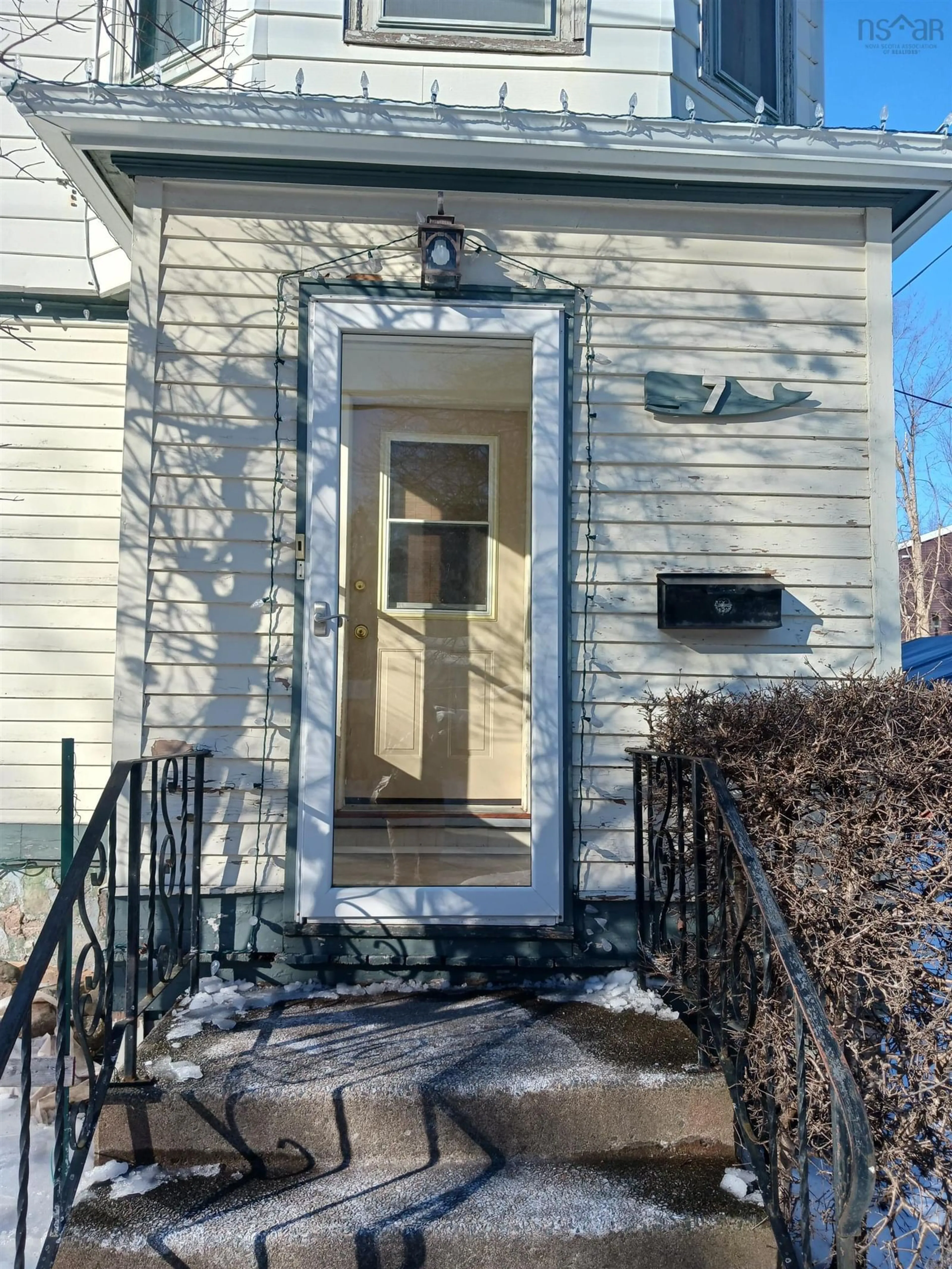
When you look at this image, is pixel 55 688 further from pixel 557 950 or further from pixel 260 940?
pixel 557 950

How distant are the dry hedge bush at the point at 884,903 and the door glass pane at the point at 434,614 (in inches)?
46.9

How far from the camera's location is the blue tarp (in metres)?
7.34

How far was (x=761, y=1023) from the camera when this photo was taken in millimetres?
2387

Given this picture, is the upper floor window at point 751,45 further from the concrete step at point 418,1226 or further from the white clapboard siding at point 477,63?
the concrete step at point 418,1226

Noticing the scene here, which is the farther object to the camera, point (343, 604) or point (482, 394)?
point (482, 394)

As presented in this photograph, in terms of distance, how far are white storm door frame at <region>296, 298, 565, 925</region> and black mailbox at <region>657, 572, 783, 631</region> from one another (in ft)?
1.37

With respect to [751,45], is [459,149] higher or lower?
lower

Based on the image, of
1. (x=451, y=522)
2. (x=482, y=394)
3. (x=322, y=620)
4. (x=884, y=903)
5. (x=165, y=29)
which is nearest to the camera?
(x=884, y=903)

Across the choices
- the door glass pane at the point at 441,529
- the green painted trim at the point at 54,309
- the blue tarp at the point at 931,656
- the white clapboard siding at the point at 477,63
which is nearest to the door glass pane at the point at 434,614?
the door glass pane at the point at 441,529

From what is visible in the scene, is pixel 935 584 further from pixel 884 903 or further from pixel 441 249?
pixel 884 903

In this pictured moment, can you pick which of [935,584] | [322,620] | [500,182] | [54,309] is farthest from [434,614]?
[935,584]

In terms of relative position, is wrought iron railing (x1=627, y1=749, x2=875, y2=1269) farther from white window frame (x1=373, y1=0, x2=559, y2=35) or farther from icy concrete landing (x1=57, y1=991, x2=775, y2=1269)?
white window frame (x1=373, y1=0, x2=559, y2=35)

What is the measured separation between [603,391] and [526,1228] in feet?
8.81

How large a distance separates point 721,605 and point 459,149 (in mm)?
1870
